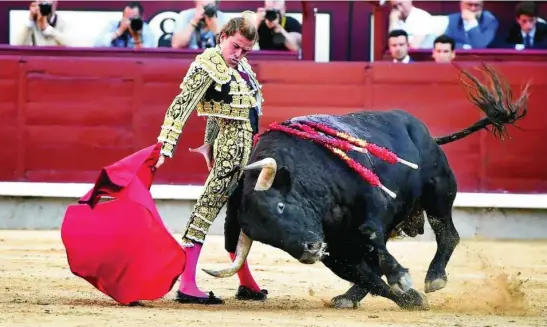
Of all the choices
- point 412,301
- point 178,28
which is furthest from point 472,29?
point 412,301

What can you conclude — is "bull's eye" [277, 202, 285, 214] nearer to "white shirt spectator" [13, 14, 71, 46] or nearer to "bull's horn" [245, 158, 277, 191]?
"bull's horn" [245, 158, 277, 191]

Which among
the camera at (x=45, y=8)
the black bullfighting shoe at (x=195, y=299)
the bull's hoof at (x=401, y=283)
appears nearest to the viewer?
the bull's hoof at (x=401, y=283)

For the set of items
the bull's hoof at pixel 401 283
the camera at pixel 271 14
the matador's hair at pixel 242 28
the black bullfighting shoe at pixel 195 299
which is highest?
the matador's hair at pixel 242 28

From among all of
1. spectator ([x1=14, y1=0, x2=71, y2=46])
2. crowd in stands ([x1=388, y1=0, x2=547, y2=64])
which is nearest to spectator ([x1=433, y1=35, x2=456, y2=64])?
crowd in stands ([x1=388, y1=0, x2=547, y2=64])

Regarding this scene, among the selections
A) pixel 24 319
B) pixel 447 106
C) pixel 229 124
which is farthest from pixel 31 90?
pixel 24 319

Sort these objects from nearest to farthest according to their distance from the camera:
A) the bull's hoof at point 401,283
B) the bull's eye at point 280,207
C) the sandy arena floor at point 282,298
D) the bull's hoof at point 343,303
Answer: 1. the sandy arena floor at point 282,298
2. the bull's eye at point 280,207
3. the bull's hoof at point 401,283
4. the bull's hoof at point 343,303

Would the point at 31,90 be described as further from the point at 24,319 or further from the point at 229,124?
the point at 24,319

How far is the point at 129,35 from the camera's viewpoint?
9.88 metres

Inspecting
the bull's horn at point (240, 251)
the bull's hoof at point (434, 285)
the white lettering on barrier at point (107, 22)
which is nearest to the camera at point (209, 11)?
the white lettering on barrier at point (107, 22)

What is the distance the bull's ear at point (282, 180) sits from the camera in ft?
16.6

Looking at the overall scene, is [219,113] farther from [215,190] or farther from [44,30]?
[44,30]

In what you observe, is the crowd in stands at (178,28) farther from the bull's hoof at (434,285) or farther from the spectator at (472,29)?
the bull's hoof at (434,285)

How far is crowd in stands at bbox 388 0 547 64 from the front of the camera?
9500 mm

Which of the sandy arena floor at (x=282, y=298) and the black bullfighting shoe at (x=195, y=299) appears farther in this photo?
the black bullfighting shoe at (x=195, y=299)
